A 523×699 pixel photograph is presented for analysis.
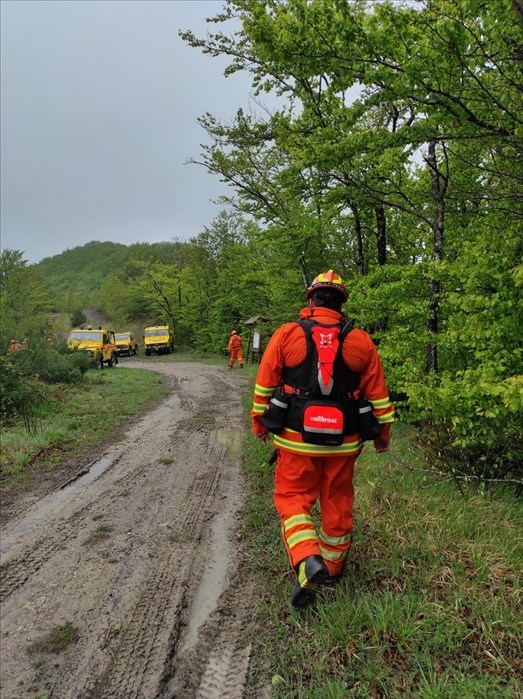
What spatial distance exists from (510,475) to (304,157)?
4877 mm

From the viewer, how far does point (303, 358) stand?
3.03 metres

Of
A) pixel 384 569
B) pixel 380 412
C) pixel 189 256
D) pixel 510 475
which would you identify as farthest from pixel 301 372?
pixel 189 256

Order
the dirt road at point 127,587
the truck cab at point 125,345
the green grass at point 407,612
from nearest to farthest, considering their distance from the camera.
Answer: the green grass at point 407,612
the dirt road at point 127,587
the truck cab at point 125,345

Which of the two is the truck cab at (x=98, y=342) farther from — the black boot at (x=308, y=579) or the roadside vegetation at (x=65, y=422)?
the black boot at (x=308, y=579)

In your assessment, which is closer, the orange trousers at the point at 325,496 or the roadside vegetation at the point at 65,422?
the orange trousers at the point at 325,496

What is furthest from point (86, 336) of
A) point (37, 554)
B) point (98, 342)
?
point (37, 554)

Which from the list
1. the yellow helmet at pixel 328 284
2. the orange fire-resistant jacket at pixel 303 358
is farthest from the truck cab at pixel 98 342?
the yellow helmet at pixel 328 284

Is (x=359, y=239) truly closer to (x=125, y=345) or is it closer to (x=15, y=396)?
(x=15, y=396)

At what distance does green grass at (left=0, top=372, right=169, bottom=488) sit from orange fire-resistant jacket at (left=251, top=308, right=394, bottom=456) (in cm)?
407

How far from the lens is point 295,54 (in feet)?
13.4

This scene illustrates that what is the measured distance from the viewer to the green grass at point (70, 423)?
20.5 ft

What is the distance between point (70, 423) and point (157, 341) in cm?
2585

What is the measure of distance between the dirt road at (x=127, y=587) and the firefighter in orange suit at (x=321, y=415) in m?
0.70

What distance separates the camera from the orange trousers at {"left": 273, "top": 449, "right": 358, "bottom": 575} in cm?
300
